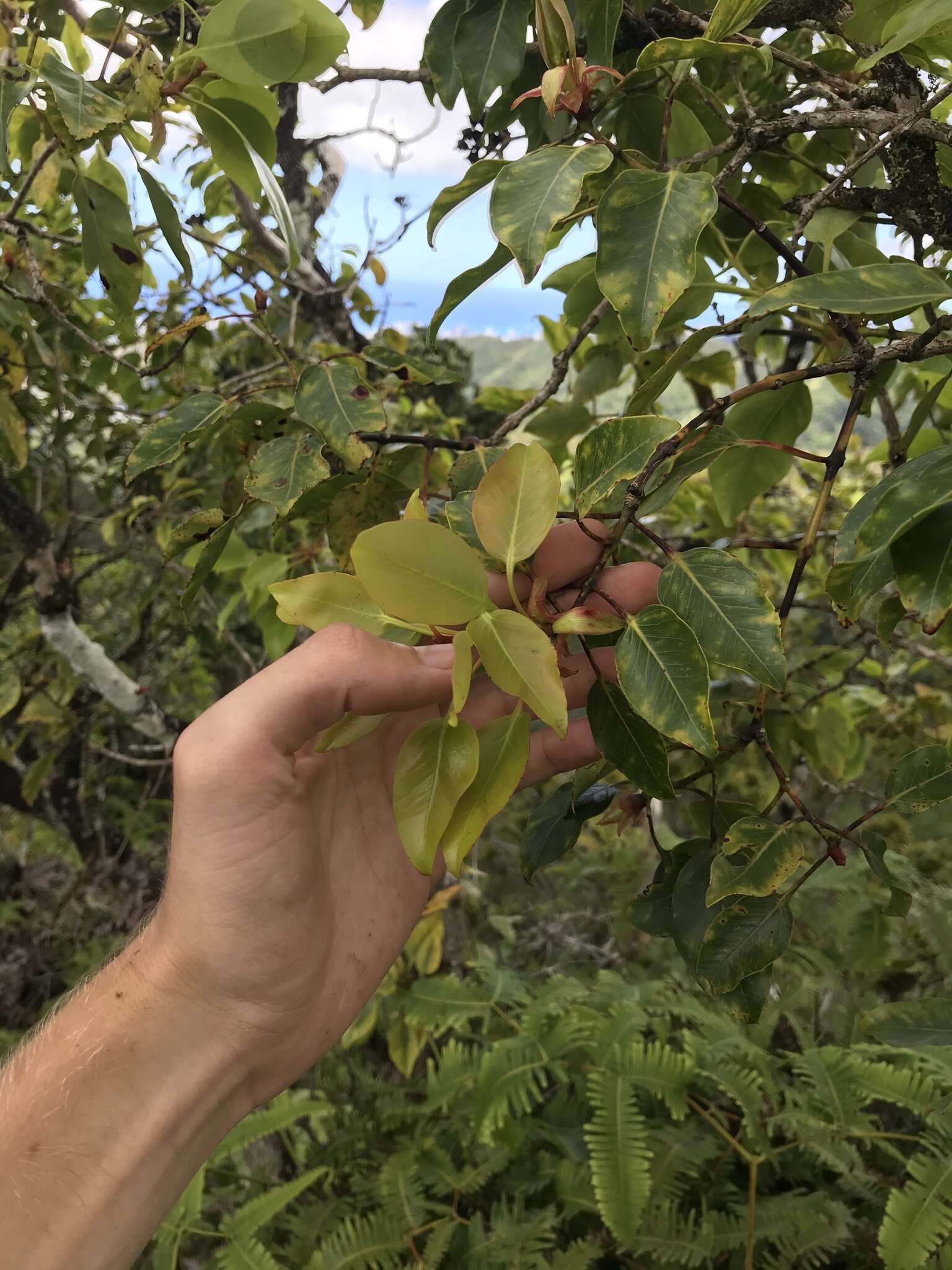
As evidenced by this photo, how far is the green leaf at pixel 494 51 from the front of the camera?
55 centimetres

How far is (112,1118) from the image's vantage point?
2.17 feet

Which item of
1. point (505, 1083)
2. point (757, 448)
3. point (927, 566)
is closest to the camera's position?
point (927, 566)

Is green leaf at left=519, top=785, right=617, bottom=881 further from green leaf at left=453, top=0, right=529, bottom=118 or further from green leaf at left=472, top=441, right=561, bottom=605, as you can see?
green leaf at left=453, top=0, right=529, bottom=118

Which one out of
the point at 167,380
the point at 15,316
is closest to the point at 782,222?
the point at 15,316

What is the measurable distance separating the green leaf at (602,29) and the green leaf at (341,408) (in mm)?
288

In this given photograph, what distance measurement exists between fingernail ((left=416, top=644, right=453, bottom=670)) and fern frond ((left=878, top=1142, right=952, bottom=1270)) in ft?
3.05

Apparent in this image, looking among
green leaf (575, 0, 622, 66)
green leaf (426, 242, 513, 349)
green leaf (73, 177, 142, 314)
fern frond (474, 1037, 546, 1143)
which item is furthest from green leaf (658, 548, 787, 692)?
fern frond (474, 1037, 546, 1143)

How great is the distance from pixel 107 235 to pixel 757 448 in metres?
0.69

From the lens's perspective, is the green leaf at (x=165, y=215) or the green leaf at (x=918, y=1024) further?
the green leaf at (x=165, y=215)

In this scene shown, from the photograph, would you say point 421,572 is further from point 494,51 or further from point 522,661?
point 494,51

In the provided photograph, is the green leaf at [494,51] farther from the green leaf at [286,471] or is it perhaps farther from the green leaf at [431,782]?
the green leaf at [431,782]

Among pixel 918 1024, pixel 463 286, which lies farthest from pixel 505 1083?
pixel 463 286

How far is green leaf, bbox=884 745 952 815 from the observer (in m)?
0.48

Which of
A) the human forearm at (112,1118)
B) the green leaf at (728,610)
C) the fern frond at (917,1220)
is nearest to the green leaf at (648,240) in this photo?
the green leaf at (728,610)
